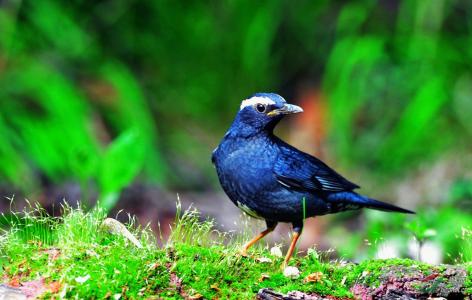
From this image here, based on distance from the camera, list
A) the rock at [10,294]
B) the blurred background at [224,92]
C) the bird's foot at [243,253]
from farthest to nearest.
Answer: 1. the blurred background at [224,92]
2. the bird's foot at [243,253]
3. the rock at [10,294]

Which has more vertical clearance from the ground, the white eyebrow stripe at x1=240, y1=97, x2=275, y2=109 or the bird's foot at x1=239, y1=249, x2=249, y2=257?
the white eyebrow stripe at x1=240, y1=97, x2=275, y2=109

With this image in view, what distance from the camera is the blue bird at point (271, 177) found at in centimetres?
480

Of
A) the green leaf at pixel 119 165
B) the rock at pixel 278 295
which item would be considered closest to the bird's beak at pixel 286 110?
the green leaf at pixel 119 165

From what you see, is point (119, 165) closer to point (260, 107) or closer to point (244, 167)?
point (260, 107)

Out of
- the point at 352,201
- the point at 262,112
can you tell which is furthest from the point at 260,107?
the point at 352,201

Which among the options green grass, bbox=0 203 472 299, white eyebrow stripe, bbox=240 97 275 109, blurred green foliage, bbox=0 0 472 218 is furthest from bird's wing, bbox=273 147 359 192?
blurred green foliage, bbox=0 0 472 218

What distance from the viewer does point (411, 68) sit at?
9.63 metres

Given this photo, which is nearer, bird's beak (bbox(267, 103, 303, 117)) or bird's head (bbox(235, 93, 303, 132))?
bird's beak (bbox(267, 103, 303, 117))

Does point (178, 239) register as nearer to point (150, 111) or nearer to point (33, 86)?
point (33, 86)

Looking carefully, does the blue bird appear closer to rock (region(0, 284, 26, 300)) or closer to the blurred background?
rock (region(0, 284, 26, 300))

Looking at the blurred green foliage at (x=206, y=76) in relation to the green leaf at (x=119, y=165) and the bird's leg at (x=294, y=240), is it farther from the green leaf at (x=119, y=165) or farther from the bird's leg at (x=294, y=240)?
the bird's leg at (x=294, y=240)

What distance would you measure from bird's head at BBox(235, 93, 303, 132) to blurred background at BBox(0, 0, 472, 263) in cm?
261

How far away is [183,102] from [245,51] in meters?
1.06

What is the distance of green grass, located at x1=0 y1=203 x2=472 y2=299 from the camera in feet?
12.4
